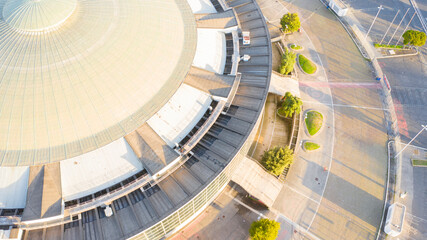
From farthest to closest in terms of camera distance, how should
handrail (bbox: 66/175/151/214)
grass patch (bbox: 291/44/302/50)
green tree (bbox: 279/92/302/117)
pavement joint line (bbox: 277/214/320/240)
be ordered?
grass patch (bbox: 291/44/302/50) → green tree (bbox: 279/92/302/117) → pavement joint line (bbox: 277/214/320/240) → handrail (bbox: 66/175/151/214)

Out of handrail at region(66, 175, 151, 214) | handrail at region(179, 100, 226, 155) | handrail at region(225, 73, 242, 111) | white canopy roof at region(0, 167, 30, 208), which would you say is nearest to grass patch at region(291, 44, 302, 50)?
handrail at region(225, 73, 242, 111)

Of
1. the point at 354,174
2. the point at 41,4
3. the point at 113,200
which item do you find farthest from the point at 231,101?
the point at 41,4

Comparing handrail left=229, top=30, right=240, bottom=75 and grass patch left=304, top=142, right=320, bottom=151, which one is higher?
handrail left=229, top=30, right=240, bottom=75

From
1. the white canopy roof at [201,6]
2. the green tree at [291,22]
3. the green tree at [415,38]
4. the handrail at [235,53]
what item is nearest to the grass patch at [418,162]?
the green tree at [415,38]

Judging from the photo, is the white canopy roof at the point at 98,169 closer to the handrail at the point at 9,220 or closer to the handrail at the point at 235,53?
the handrail at the point at 9,220

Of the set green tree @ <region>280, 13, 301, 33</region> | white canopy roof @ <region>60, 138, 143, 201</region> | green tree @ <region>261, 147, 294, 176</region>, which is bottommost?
white canopy roof @ <region>60, 138, 143, 201</region>

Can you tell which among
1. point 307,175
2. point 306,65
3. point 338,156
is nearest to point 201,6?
point 306,65

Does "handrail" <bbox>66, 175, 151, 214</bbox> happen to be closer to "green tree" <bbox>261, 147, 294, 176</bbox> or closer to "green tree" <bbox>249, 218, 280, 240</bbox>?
"green tree" <bbox>249, 218, 280, 240</bbox>
